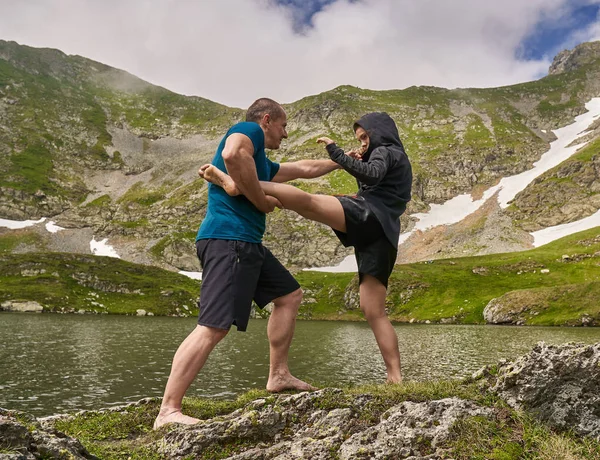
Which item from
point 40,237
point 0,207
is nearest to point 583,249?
point 40,237

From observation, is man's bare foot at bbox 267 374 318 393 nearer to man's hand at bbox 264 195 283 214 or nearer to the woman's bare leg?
the woman's bare leg

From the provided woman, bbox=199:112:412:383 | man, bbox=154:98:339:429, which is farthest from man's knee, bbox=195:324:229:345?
woman, bbox=199:112:412:383

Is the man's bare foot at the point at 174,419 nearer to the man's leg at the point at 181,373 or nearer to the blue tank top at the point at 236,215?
the man's leg at the point at 181,373

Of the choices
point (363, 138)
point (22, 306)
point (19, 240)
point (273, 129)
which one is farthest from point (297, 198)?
point (19, 240)

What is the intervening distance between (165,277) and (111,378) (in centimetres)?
10364

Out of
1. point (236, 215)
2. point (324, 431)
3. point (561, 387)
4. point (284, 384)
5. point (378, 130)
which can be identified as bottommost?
point (284, 384)

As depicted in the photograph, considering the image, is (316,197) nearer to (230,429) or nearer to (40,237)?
(230,429)

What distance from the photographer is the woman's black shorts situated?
6.77 meters

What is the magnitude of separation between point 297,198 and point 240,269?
4.61ft

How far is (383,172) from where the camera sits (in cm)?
672

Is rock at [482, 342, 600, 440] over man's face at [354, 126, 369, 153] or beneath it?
beneath

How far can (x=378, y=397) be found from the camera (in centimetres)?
562

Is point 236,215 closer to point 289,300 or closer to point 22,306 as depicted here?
point 289,300

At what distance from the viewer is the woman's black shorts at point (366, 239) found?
6.77 metres
